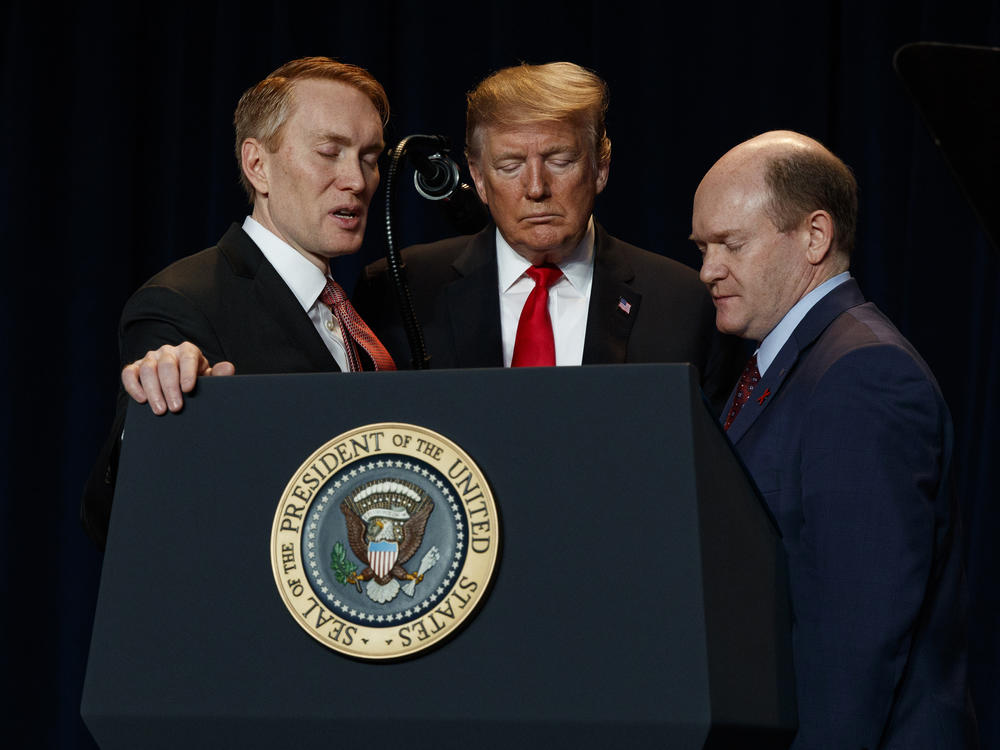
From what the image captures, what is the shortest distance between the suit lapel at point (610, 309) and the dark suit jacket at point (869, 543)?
2.06 feet

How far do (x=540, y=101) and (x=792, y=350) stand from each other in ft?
2.81

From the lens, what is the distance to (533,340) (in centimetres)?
233

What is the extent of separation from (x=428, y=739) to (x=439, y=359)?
1.43m

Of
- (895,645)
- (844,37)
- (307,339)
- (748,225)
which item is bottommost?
(895,645)

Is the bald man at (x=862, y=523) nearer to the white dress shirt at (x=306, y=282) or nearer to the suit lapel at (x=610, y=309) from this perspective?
the suit lapel at (x=610, y=309)

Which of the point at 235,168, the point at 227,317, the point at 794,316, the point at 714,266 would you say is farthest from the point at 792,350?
the point at 235,168

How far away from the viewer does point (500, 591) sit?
3.27ft

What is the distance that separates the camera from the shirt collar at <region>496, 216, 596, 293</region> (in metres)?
2.45

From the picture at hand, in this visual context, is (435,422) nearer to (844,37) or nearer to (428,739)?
(428,739)

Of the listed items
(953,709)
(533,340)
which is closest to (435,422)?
(953,709)

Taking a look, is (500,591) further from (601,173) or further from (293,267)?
(601,173)

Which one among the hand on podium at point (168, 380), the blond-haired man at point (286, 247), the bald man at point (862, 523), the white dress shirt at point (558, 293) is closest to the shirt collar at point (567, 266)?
the white dress shirt at point (558, 293)

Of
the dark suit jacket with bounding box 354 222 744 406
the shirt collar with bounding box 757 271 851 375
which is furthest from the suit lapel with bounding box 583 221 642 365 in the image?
the shirt collar with bounding box 757 271 851 375

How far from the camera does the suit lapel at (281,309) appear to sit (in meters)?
1.85
